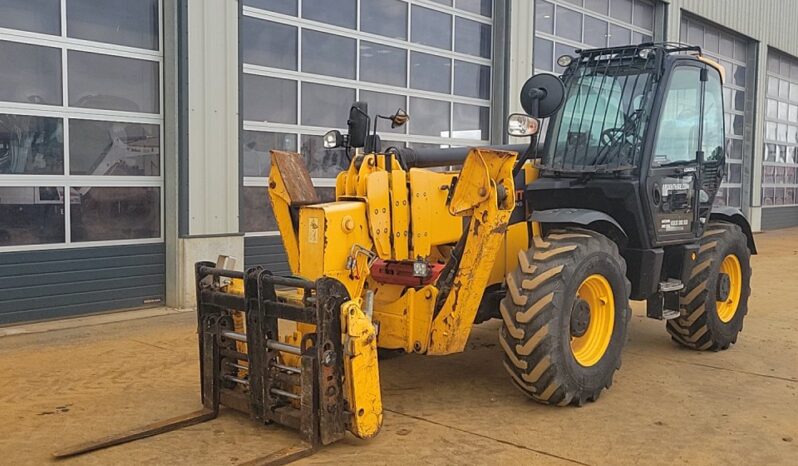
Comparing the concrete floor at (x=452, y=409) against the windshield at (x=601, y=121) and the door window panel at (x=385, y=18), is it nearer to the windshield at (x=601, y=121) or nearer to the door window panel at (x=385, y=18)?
the windshield at (x=601, y=121)

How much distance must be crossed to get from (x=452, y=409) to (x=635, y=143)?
106 inches

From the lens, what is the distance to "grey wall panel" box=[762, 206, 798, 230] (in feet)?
79.3

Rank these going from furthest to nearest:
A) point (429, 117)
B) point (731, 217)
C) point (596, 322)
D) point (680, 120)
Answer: point (429, 117) → point (731, 217) → point (680, 120) → point (596, 322)

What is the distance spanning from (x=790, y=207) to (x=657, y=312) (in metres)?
22.3

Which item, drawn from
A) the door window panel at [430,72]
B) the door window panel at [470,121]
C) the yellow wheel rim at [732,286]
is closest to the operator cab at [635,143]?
the yellow wheel rim at [732,286]

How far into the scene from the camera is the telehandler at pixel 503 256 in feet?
15.0

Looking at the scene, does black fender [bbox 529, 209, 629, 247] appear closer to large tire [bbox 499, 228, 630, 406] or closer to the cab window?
large tire [bbox 499, 228, 630, 406]

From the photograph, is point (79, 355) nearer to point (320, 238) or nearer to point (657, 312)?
point (320, 238)

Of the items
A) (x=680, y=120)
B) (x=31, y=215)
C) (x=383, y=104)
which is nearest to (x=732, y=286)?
(x=680, y=120)

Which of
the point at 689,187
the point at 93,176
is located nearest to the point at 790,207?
the point at 689,187

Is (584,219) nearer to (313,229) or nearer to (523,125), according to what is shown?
(523,125)

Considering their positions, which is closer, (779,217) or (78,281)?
(78,281)

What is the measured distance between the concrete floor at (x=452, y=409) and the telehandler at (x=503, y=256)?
218 mm

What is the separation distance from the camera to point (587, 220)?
5.62 meters
